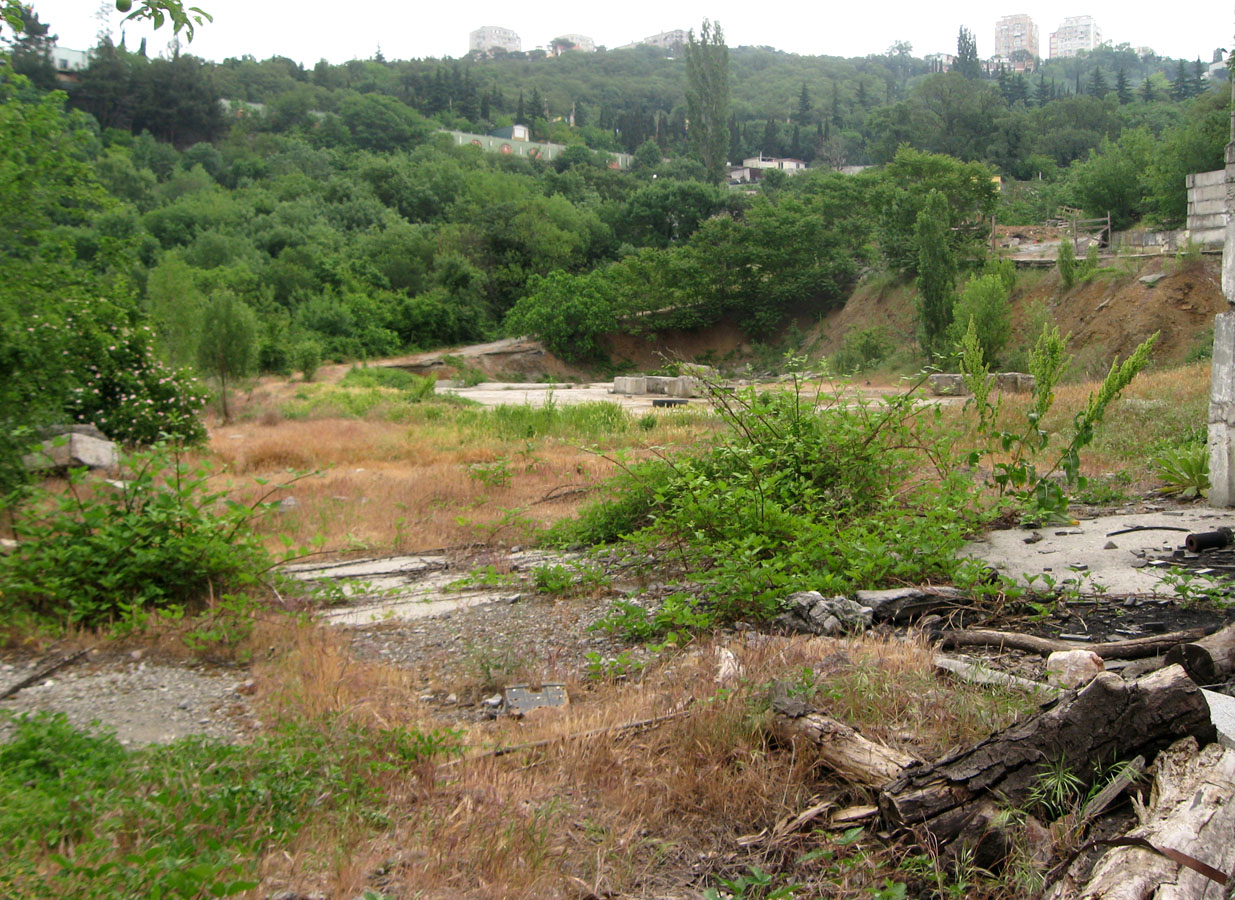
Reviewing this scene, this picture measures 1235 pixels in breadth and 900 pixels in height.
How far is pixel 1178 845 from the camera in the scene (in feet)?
8.03

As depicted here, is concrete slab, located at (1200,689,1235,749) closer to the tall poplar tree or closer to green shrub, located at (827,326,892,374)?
green shrub, located at (827,326,892,374)

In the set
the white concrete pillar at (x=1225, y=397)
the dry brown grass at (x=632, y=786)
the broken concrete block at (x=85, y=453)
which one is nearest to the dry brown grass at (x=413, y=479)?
the broken concrete block at (x=85, y=453)

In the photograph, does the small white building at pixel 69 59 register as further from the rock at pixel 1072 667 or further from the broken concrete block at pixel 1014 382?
the rock at pixel 1072 667

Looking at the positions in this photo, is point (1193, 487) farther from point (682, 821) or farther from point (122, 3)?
point (122, 3)

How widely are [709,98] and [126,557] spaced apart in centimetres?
8425

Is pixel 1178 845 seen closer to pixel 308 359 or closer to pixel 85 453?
pixel 85 453

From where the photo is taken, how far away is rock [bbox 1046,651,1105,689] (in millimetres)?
3916

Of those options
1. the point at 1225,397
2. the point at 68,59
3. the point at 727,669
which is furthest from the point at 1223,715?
the point at 68,59

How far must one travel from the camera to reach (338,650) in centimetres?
554

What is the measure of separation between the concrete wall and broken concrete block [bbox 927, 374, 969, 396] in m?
10.5

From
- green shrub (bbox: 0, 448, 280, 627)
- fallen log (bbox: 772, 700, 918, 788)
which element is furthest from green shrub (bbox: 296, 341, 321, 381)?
fallen log (bbox: 772, 700, 918, 788)

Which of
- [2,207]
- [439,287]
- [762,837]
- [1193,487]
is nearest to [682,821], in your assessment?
[762,837]

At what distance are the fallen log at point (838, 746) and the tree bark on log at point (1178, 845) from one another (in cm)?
79

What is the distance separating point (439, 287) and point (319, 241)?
1019 centimetres
